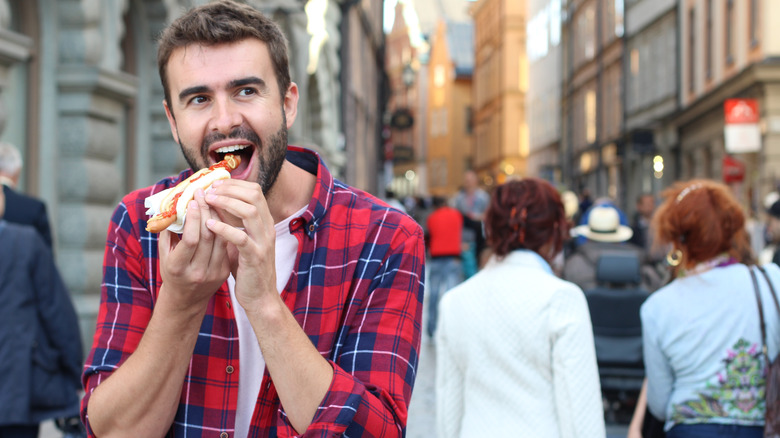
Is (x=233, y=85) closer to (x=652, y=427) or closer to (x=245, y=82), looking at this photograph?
(x=245, y=82)

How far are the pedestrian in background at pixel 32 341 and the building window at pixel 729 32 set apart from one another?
22.2 metres

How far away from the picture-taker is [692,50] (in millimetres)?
28969

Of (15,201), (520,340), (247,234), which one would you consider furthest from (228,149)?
(15,201)

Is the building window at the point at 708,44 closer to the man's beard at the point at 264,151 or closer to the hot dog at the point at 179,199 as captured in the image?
the man's beard at the point at 264,151

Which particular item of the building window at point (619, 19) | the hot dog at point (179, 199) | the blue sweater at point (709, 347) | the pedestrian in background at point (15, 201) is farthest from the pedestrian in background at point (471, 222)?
the building window at point (619, 19)

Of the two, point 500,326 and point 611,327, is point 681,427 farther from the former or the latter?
point 611,327

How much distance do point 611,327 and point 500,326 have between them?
9.25ft

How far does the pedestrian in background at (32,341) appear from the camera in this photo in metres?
4.69

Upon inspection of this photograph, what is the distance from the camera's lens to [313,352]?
189 centimetres

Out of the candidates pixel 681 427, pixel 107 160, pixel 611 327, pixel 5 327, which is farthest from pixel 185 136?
pixel 107 160

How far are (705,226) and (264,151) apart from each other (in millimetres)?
2489

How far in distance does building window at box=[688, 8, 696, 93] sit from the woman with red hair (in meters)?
26.0

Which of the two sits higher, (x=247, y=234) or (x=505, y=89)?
(x=505, y=89)

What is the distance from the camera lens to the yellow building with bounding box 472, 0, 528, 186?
61.0m
